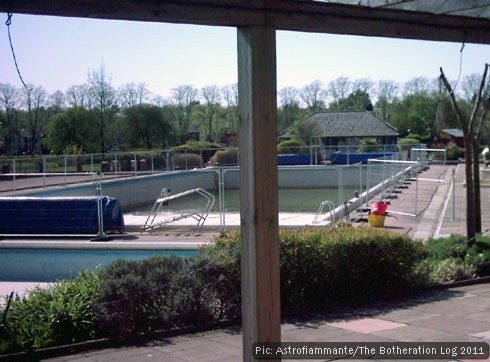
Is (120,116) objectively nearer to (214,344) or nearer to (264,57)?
(214,344)

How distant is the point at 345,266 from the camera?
9.76 m

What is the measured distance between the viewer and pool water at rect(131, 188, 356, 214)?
96.5 feet

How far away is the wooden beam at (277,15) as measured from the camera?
4.29m

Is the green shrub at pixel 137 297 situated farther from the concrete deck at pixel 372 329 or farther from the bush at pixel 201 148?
the bush at pixel 201 148

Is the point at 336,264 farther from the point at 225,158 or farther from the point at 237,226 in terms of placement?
the point at 225,158

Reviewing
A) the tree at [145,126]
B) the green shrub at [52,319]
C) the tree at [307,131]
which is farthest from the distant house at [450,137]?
the green shrub at [52,319]

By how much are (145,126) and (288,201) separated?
8146mm

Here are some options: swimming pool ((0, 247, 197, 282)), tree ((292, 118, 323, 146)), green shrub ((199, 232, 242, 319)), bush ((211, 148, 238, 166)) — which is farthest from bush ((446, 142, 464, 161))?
green shrub ((199, 232, 242, 319))

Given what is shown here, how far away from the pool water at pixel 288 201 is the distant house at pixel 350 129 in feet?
73.6

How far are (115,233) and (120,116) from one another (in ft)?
36.6

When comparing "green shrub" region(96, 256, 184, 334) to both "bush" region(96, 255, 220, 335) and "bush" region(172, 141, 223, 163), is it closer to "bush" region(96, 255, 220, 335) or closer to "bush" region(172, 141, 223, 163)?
"bush" region(96, 255, 220, 335)

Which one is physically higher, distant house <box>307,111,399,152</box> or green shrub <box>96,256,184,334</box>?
distant house <box>307,111,399,152</box>

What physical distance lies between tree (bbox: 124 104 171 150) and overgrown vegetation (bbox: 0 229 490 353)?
70.0 feet

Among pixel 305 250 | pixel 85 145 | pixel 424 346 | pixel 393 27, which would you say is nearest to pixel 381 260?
pixel 305 250
